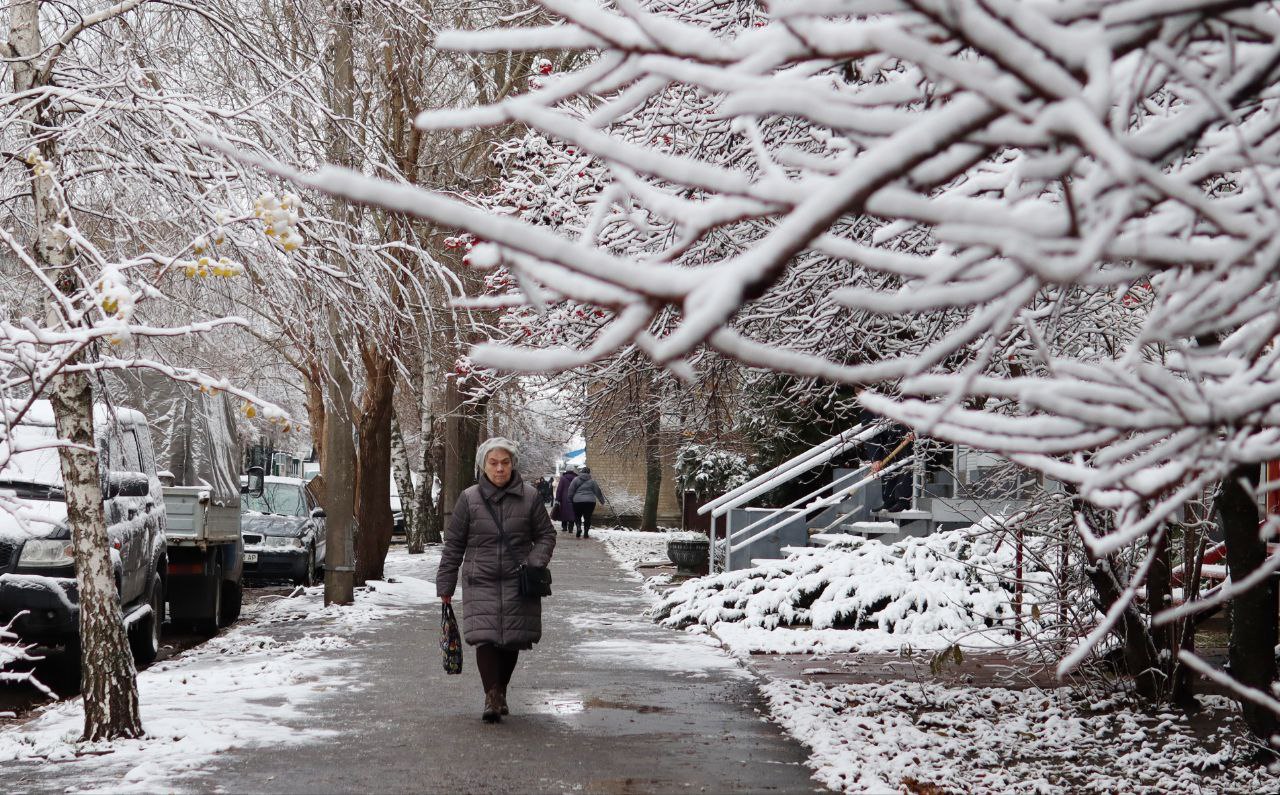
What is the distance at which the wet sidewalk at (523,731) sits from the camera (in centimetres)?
679

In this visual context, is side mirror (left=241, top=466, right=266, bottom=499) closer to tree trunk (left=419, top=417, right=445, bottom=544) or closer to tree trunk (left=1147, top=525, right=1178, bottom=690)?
tree trunk (left=419, top=417, right=445, bottom=544)

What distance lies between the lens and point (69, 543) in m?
9.70

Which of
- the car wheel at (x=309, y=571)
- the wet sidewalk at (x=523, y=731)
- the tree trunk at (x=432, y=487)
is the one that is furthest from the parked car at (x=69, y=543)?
the tree trunk at (x=432, y=487)

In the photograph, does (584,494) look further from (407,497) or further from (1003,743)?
(1003,743)

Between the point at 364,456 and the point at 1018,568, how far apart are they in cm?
1128

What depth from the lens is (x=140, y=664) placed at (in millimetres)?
11633

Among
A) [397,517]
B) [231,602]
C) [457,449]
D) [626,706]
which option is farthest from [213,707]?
[397,517]

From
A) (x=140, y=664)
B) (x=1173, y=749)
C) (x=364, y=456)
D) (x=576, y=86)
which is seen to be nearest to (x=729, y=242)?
(x=1173, y=749)

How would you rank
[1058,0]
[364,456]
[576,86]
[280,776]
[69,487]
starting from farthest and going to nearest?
1. [364,456]
2. [69,487]
3. [280,776]
4. [576,86]
5. [1058,0]

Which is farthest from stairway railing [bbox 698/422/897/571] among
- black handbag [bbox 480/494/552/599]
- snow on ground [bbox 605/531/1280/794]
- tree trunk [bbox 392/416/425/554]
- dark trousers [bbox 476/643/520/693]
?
tree trunk [bbox 392/416/425/554]

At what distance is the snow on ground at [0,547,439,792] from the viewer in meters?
7.05

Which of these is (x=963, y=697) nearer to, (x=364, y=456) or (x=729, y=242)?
(x=729, y=242)

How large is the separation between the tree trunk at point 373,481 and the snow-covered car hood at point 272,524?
1516 millimetres

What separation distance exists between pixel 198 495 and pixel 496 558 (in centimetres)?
673
